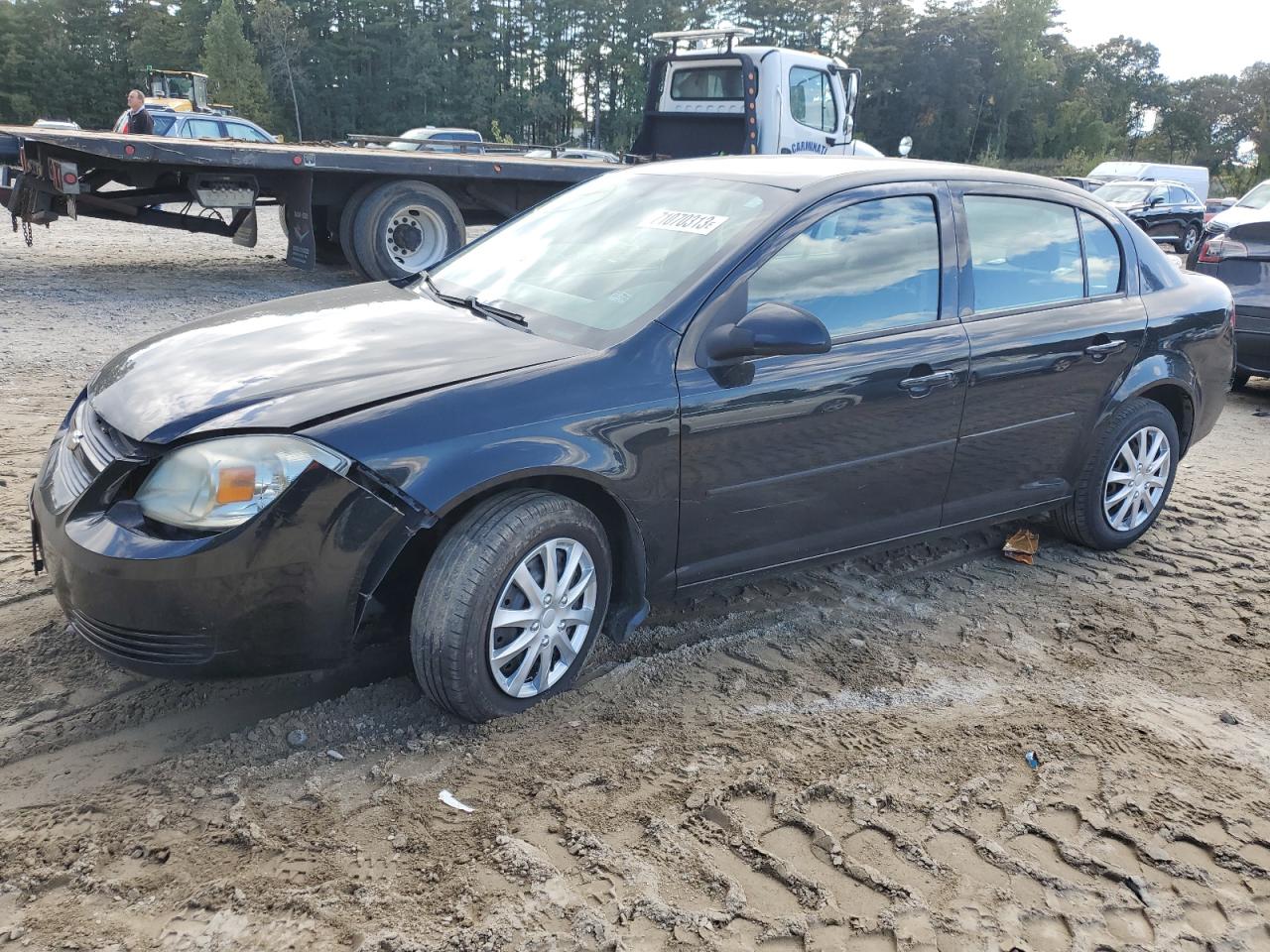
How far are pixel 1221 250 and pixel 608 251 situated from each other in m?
6.56

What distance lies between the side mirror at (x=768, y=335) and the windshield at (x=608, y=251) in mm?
242

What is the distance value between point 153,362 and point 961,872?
2772mm

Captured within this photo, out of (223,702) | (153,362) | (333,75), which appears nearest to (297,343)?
(153,362)

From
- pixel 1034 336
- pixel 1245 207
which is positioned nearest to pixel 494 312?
pixel 1034 336

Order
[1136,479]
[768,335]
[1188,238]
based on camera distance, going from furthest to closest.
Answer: [1188,238] → [1136,479] → [768,335]

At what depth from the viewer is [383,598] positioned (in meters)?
2.94

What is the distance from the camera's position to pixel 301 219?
9883mm

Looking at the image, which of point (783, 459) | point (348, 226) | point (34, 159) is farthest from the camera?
point (348, 226)

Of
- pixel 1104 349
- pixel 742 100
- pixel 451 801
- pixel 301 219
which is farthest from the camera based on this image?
pixel 742 100

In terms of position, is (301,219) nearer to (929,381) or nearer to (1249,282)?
(929,381)

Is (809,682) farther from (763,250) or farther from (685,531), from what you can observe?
(763,250)

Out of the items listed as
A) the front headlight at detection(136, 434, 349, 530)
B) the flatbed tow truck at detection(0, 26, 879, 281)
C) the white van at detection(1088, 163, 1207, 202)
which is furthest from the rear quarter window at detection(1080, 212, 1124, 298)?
the white van at detection(1088, 163, 1207, 202)

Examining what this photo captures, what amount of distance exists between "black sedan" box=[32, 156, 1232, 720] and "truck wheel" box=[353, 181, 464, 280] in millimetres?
6360

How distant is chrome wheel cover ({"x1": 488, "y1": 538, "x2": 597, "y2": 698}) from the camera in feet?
9.58
